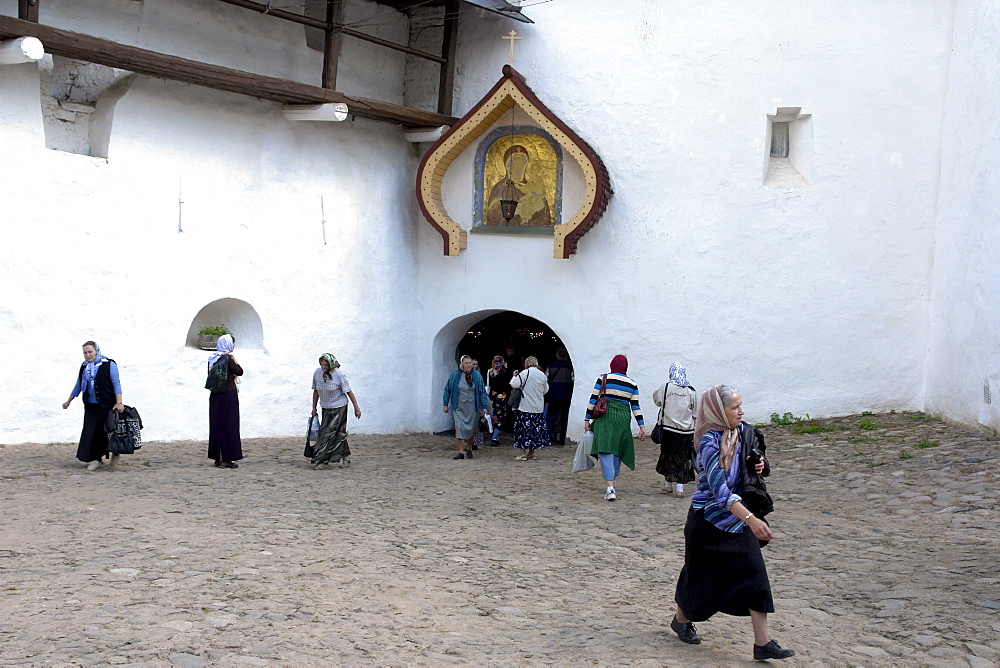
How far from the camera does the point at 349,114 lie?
45.1 ft

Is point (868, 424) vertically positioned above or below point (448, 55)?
below

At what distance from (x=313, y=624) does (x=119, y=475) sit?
16.0ft

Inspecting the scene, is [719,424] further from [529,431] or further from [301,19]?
[301,19]

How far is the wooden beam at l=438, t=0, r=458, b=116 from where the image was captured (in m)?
14.1

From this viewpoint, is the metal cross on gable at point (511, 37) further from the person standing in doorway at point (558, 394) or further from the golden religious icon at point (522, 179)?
the person standing in doorway at point (558, 394)

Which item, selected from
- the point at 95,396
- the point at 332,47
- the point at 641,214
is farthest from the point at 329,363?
the point at 641,214

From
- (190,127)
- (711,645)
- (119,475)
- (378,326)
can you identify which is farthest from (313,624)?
(378,326)

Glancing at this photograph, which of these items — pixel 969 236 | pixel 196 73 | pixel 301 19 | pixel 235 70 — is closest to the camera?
pixel 196 73

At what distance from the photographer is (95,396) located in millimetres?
9695

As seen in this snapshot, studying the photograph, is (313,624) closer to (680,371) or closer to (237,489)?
(237,489)

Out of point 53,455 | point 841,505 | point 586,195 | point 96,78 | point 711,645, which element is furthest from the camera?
point 586,195

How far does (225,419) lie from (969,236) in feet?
29.0

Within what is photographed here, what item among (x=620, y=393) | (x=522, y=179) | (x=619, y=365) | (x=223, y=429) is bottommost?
(x=223, y=429)

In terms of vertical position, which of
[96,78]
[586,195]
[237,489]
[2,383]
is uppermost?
[96,78]
